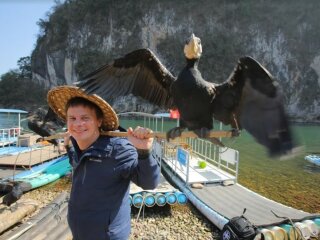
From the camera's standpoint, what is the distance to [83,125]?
1793 mm

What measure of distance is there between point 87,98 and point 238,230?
3.85 metres

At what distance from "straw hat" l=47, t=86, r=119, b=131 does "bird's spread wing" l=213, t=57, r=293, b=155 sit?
0.88m

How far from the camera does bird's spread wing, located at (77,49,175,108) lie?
2.75 meters

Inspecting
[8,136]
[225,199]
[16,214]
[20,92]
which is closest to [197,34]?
[20,92]

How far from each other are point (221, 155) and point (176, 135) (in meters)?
6.63

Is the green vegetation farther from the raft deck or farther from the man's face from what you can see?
the man's face

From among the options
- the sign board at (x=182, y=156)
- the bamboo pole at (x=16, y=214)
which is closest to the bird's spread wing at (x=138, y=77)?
the bamboo pole at (x=16, y=214)

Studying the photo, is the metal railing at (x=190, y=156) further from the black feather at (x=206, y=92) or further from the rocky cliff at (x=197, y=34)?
the rocky cliff at (x=197, y=34)

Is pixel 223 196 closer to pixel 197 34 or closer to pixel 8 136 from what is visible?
pixel 8 136

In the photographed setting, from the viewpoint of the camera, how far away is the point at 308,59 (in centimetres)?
4941

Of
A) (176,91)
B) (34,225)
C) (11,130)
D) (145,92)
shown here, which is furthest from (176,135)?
(11,130)

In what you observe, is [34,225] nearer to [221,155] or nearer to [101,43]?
[221,155]

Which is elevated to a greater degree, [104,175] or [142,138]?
Result: [142,138]

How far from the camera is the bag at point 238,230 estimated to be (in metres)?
4.82
